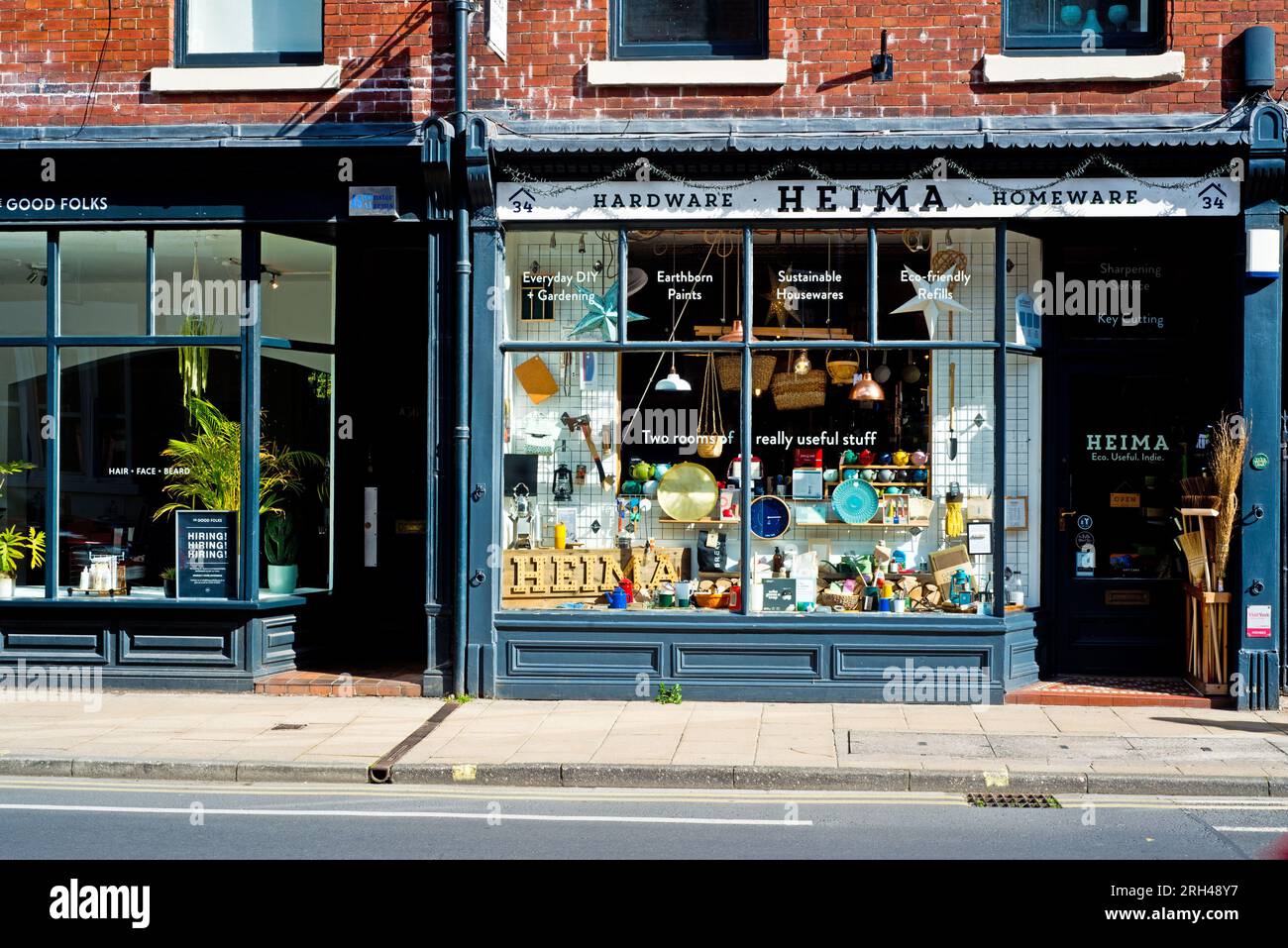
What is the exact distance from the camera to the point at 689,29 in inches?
443

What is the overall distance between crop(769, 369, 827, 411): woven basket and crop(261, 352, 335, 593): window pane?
434 centimetres

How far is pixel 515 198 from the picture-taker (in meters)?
11.1

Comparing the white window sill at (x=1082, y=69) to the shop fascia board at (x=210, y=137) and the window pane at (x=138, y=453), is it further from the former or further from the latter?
the window pane at (x=138, y=453)

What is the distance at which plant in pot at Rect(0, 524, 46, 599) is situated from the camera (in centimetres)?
1174

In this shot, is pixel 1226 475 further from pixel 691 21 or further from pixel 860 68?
pixel 691 21

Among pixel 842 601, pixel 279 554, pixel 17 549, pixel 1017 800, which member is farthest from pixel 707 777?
pixel 17 549

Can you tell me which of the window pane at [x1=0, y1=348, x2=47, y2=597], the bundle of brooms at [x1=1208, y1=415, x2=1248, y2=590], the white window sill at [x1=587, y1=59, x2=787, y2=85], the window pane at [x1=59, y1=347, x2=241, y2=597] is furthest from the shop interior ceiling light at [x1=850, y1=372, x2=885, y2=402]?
the window pane at [x1=0, y1=348, x2=47, y2=597]

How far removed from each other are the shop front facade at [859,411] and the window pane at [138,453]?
2.45 m

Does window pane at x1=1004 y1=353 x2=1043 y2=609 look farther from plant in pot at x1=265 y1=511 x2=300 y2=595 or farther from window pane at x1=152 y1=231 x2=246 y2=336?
window pane at x1=152 y1=231 x2=246 y2=336

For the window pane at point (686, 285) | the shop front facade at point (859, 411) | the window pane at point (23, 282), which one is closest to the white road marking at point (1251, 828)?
the shop front facade at point (859, 411)

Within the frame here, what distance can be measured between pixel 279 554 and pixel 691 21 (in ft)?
19.9

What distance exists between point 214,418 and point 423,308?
2280mm

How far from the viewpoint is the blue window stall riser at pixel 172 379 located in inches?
439
